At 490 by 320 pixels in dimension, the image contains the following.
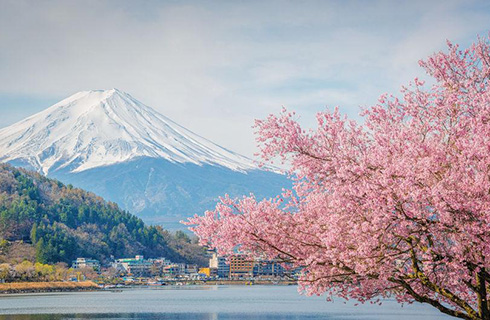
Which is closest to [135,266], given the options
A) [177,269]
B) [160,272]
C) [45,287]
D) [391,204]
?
[160,272]

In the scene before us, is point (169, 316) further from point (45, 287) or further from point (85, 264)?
point (85, 264)

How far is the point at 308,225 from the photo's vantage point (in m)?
10.5

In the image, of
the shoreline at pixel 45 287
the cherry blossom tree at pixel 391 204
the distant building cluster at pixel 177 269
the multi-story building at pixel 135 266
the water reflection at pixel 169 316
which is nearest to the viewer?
the cherry blossom tree at pixel 391 204

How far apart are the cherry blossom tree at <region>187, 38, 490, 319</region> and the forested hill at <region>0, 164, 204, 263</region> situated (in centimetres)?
11180

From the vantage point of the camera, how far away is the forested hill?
425ft

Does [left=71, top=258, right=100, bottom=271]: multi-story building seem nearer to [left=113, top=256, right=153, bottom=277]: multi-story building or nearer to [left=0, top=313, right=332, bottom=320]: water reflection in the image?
[left=113, top=256, right=153, bottom=277]: multi-story building

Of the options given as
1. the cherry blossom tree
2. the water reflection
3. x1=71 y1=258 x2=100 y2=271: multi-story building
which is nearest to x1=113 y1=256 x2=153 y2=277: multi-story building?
x1=71 y1=258 x2=100 y2=271: multi-story building

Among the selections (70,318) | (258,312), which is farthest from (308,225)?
(258,312)

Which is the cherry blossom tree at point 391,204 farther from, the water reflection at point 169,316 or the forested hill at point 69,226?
the forested hill at point 69,226

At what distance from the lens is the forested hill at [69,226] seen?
12962cm

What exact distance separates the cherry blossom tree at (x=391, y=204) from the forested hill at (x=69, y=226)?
111802mm

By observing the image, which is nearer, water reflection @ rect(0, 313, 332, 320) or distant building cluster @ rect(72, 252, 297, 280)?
Result: water reflection @ rect(0, 313, 332, 320)

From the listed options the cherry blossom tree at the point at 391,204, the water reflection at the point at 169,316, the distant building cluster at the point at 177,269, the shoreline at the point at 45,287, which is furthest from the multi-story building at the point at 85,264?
the cherry blossom tree at the point at 391,204

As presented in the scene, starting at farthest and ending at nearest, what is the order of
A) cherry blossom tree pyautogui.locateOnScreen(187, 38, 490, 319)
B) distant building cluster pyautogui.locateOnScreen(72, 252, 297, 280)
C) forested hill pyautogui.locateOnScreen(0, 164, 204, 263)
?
distant building cluster pyautogui.locateOnScreen(72, 252, 297, 280) < forested hill pyautogui.locateOnScreen(0, 164, 204, 263) < cherry blossom tree pyautogui.locateOnScreen(187, 38, 490, 319)
